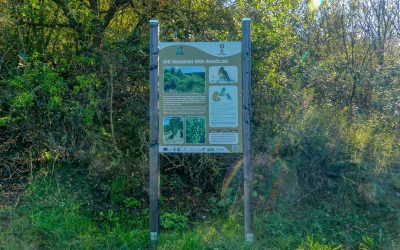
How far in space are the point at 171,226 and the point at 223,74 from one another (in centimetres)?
204

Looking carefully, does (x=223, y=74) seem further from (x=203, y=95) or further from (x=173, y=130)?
(x=173, y=130)

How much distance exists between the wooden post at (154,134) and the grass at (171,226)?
0.22m

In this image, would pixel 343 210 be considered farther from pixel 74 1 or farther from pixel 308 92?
pixel 74 1

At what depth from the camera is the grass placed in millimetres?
5824

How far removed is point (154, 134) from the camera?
6.05 meters

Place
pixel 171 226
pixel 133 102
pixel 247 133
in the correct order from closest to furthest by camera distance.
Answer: pixel 247 133 → pixel 171 226 → pixel 133 102

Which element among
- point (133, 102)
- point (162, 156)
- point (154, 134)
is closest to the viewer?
point (154, 134)

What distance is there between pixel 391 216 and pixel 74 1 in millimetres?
5700

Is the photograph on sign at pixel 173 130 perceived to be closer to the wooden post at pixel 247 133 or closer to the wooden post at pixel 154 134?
the wooden post at pixel 154 134

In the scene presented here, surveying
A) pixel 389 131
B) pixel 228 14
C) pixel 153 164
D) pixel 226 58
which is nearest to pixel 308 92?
pixel 389 131

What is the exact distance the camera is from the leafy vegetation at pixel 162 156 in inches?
245

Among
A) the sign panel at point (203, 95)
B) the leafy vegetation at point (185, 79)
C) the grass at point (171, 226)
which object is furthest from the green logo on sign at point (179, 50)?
the grass at point (171, 226)

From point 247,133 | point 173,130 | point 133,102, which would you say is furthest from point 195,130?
point 133,102

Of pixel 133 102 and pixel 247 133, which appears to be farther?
pixel 133 102
